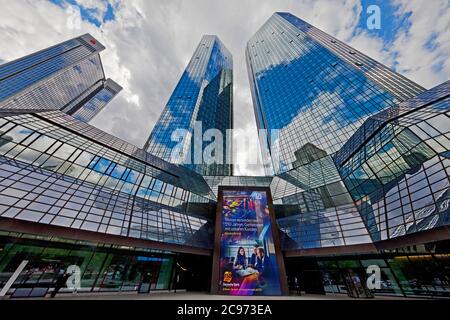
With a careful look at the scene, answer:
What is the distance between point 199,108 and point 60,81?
105m

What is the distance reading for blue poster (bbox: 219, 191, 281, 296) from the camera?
1903 centimetres

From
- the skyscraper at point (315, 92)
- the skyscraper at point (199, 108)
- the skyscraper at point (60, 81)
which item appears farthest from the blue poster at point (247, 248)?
the skyscraper at point (60, 81)

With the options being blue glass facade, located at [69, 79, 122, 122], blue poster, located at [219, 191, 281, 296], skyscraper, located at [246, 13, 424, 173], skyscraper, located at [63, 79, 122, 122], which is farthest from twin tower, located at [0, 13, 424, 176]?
blue poster, located at [219, 191, 281, 296]

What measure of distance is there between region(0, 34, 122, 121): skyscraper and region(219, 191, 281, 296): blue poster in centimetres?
10290

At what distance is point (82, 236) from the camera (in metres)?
15.6

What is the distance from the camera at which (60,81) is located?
12112 centimetres

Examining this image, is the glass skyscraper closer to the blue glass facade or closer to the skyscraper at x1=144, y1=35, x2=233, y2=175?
the skyscraper at x1=144, y1=35, x2=233, y2=175

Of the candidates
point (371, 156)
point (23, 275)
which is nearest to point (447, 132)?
point (371, 156)

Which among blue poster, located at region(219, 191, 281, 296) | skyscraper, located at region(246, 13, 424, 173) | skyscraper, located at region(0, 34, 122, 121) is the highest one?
skyscraper, located at region(0, 34, 122, 121)

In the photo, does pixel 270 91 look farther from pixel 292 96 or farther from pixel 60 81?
pixel 60 81

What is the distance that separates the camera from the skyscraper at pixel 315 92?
50.0 m

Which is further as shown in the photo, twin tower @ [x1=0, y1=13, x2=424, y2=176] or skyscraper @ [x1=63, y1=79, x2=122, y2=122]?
skyscraper @ [x1=63, y1=79, x2=122, y2=122]

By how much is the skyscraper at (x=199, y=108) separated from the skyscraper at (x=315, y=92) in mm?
32016

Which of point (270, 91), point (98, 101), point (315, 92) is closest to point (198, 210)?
point (315, 92)
